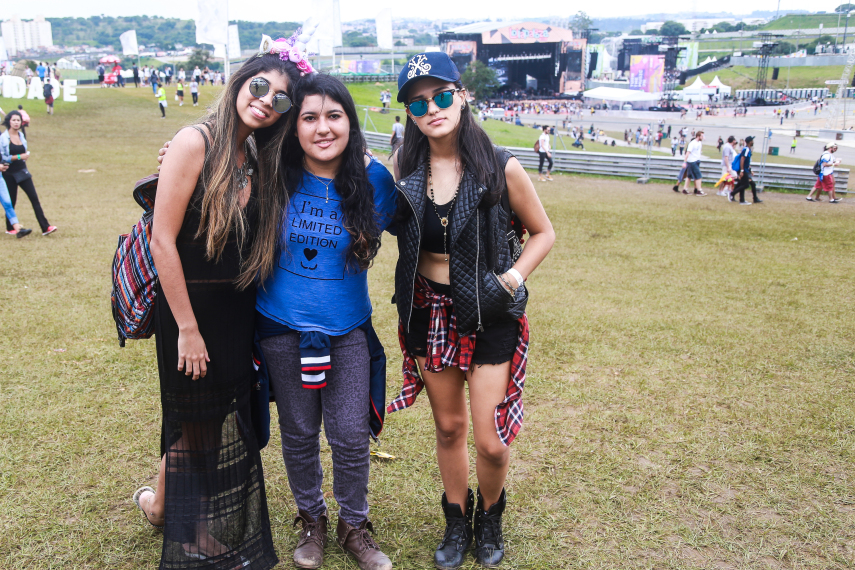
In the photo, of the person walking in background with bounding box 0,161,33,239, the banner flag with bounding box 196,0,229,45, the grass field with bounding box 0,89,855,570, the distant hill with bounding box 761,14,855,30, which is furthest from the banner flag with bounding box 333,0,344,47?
the distant hill with bounding box 761,14,855,30

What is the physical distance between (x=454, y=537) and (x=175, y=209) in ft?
5.87

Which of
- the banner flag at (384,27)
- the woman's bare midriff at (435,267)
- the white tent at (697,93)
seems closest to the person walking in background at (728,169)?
the woman's bare midriff at (435,267)

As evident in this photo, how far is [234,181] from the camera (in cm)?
230

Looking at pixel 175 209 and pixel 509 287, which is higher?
pixel 175 209

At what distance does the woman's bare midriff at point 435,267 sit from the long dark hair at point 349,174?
0.20 meters

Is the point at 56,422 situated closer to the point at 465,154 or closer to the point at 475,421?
the point at 475,421

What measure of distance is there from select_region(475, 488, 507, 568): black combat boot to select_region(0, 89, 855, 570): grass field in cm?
9

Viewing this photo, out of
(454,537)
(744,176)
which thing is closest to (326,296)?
(454,537)

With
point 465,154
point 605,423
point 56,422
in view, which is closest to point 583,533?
point 605,423

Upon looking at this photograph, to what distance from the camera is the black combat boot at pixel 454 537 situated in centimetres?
274

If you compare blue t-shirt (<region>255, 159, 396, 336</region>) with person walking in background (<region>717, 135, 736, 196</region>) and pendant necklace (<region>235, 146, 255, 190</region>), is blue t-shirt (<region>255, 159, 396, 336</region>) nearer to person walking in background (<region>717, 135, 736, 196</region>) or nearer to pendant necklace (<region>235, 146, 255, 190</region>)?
pendant necklace (<region>235, 146, 255, 190</region>)

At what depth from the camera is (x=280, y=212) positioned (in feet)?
7.96

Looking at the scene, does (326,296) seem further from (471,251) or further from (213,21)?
(213,21)

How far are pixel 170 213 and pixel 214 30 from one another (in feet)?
69.1
